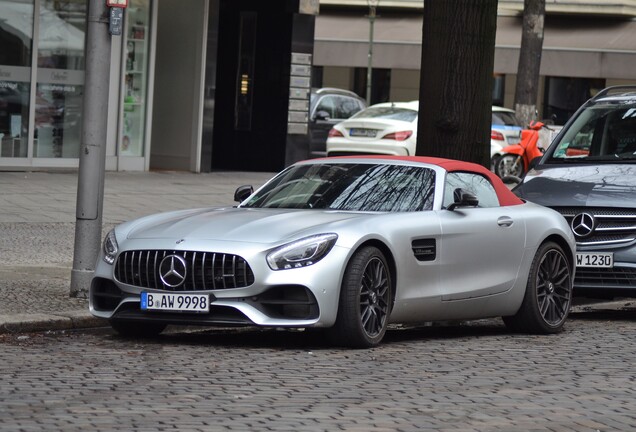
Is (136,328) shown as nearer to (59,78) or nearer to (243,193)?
(243,193)

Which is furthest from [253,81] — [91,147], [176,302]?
[176,302]

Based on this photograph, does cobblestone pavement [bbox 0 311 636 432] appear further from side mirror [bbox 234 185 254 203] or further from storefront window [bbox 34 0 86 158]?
storefront window [bbox 34 0 86 158]

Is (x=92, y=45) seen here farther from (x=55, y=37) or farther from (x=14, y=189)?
(x=55, y=37)

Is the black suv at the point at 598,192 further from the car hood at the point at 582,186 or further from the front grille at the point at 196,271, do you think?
the front grille at the point at 196,271

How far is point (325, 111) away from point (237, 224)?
76.0 ft

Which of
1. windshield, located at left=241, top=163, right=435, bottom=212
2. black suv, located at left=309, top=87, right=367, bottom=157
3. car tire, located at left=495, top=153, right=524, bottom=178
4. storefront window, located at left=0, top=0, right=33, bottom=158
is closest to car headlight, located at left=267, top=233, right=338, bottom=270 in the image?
windshield, located at left=241, top=163, right=435, bottom=212

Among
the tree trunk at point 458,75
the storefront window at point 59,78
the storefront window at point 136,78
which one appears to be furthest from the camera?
the storefront window at point 136,78

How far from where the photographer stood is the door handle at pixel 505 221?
10.7 metres

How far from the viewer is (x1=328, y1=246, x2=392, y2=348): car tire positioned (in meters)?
9.21

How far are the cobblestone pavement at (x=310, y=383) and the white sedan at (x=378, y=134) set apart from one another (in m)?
17.9

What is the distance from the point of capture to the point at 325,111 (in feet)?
107

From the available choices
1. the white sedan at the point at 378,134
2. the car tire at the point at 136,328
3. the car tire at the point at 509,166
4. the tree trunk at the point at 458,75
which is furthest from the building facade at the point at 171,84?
the car tire at the point at 136,328

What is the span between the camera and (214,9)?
26.0 m

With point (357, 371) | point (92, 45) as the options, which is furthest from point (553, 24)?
point (357, 371)
